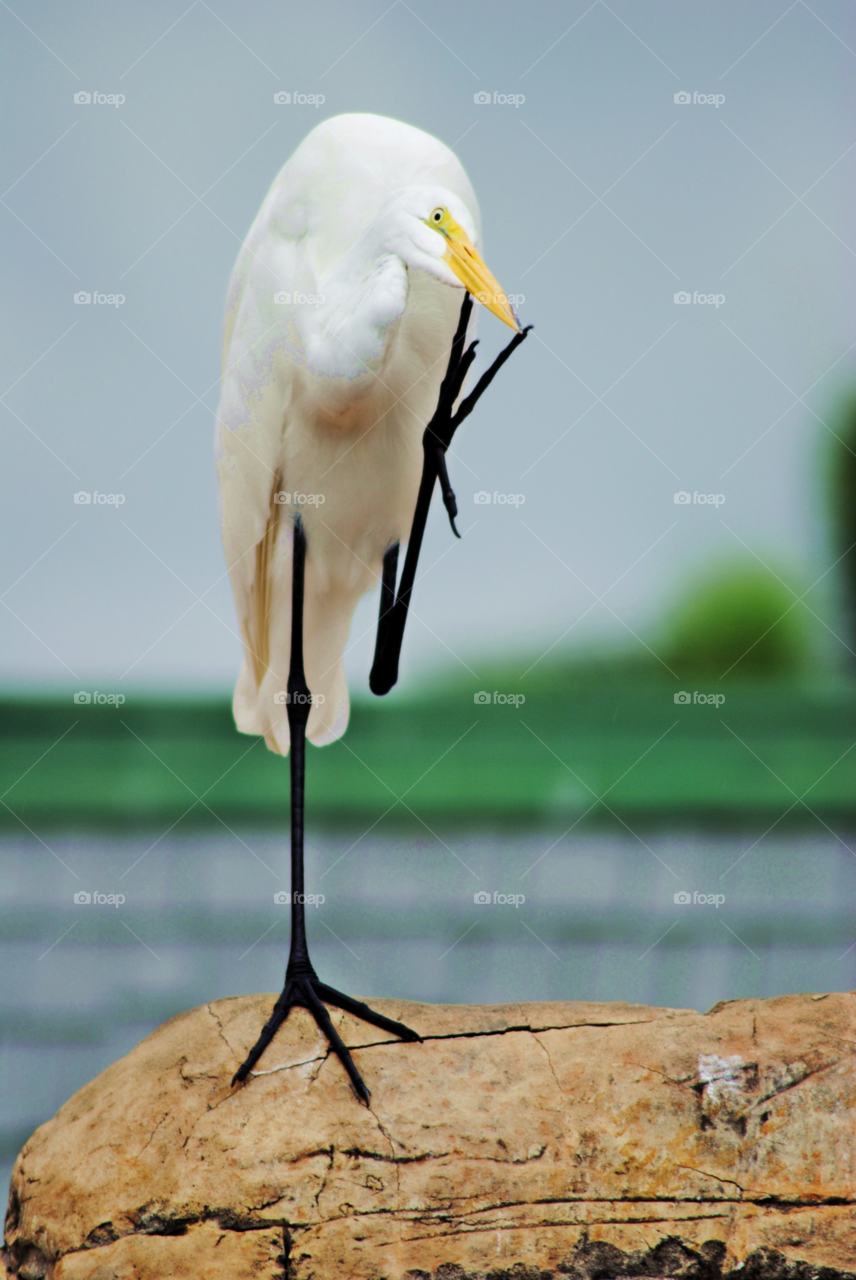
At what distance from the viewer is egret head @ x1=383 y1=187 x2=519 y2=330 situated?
1335mm

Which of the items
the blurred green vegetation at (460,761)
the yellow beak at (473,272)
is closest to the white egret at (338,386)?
the yellow beak at (473,272)

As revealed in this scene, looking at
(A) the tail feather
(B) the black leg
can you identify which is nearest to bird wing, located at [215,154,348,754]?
(A) the tail feather

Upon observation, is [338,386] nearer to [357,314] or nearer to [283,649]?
[357,314]

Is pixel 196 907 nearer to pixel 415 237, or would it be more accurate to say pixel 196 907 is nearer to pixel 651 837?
pixel 651 837

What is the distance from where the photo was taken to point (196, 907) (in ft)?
9.30

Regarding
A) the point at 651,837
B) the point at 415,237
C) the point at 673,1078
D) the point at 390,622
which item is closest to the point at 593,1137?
the point at 673,1078

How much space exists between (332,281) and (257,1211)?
1277 millimetres

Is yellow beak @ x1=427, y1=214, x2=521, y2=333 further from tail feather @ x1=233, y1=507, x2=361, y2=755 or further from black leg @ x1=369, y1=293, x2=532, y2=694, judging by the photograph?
tail feather @ x1=233, y1=507, x2=361, y2=755

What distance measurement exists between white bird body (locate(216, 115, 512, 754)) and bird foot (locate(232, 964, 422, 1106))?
1.89 feet

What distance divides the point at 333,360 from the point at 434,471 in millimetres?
219

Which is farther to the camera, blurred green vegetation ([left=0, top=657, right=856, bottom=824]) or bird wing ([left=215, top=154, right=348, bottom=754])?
blurred green vegetation ([left=0, top=657, right=856, bottom=824])

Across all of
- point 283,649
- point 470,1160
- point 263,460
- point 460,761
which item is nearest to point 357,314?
point 263,460

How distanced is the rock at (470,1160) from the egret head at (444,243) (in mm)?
1020

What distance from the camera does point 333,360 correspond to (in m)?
1.49
